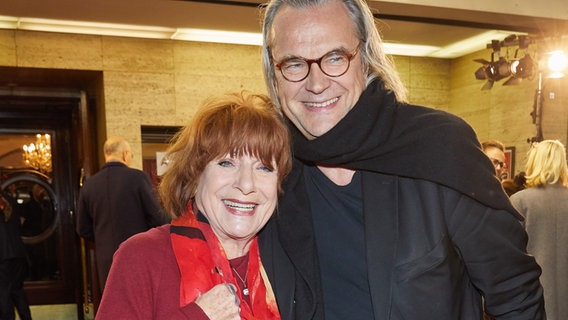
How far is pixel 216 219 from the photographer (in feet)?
4.72

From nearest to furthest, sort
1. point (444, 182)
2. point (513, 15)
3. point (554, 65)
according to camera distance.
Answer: point (444, 182) < point (513, 15) < point (554, 65)

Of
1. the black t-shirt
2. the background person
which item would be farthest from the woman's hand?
the background person

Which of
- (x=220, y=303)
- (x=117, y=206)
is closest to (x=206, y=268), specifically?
(x=220, y=303)

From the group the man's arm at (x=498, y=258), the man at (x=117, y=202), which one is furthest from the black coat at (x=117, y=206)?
the man's arm at (x=498, y=258)

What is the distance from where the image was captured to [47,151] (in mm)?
8039

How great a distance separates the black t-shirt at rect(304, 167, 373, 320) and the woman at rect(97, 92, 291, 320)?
0.15 meters

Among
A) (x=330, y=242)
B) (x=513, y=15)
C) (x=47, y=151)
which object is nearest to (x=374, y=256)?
(x=330, y=242)

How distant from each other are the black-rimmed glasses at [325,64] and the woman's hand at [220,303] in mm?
629

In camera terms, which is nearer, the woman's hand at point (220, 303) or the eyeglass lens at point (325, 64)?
the woman's hand at point (220, 303)

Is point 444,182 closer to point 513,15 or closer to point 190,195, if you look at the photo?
point 190,195

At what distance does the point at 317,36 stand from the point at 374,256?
635mm

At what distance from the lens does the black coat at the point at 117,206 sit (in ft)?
15.0

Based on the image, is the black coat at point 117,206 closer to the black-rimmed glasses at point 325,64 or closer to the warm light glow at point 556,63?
the black-rimmed glasses at point 325,64

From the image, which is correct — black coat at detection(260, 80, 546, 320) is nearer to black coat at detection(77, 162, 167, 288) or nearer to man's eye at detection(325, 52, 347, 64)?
man's eye at detection(325, 52, 347, 64)
